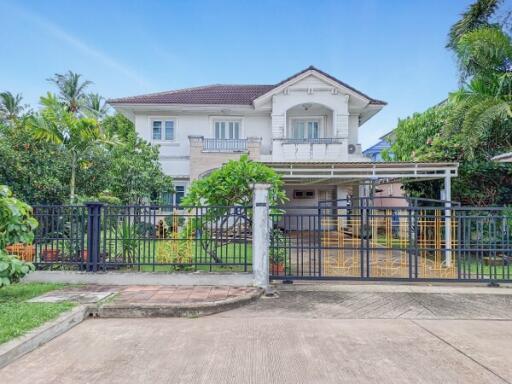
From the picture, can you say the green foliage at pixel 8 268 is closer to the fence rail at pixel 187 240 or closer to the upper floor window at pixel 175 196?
the fence rail at pixel 187 240

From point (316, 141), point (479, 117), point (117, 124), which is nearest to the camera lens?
point (479, 117)

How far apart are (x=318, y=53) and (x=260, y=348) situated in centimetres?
1846

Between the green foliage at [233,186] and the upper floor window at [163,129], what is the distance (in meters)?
10.2

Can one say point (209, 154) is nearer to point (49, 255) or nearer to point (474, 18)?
point (49, 255)

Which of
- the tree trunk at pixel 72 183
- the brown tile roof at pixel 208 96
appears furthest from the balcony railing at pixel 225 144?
the tree trunk at pixel 72 183

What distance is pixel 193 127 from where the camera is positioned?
1747 cm

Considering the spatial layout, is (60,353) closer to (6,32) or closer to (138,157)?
(138,157)

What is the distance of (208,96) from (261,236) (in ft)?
42.8

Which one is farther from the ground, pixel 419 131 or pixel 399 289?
pixel 419 131

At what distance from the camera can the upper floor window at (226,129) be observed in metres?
17.7

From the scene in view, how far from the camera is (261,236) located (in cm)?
703

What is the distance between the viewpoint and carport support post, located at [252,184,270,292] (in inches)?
277

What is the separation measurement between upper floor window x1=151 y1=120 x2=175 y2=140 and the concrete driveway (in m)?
12.9

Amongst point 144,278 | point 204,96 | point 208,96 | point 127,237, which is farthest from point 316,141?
point 144,278
